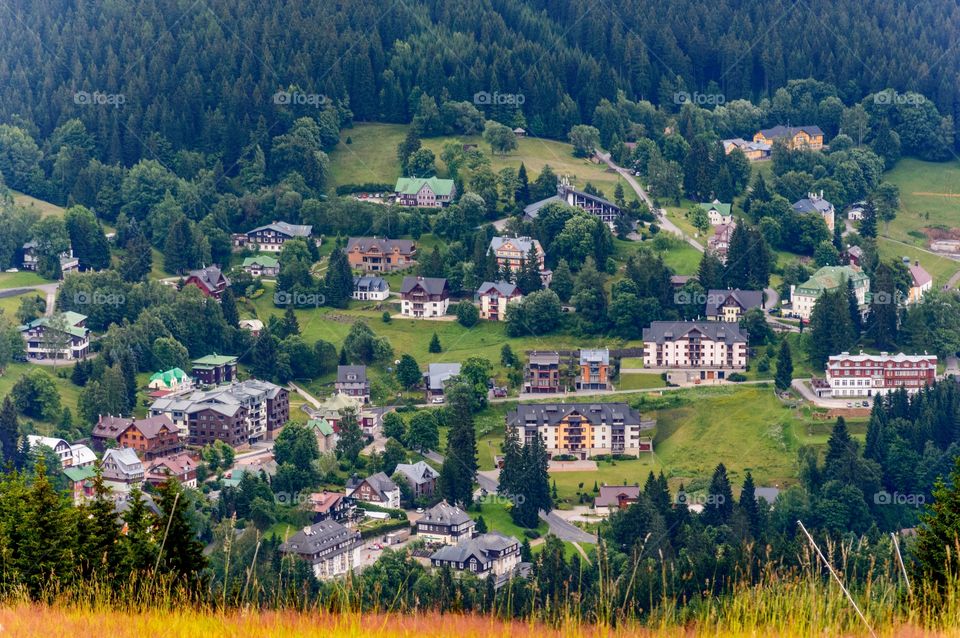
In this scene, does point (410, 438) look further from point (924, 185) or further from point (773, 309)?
point (924, 185)

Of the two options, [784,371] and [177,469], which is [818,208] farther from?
[177,469]

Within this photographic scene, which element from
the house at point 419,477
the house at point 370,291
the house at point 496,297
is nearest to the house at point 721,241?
the house at point 496,297

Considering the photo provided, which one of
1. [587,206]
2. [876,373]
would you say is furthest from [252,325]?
[876,373]

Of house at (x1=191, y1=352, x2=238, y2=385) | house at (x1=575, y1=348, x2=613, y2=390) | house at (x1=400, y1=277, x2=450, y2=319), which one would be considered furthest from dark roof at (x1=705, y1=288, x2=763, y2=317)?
house at (x1=191, y1=352, x2=238, y2=385)

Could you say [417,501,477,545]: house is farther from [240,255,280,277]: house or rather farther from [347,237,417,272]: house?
[240,255,280,277]: house

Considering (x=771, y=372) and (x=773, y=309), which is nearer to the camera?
(x=771, y=372)

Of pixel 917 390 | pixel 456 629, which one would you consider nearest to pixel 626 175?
pixel 917 390

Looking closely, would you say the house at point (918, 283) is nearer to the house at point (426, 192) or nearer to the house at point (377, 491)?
the house at point (426, 192)
